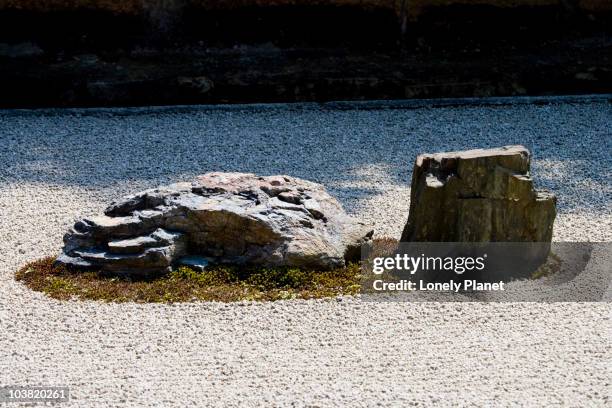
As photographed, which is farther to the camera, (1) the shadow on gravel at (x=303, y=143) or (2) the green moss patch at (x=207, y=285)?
(1) the shadow on gravel at (x=303, y=143)

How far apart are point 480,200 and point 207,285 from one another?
4.95 ft

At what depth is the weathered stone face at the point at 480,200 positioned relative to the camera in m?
5.38

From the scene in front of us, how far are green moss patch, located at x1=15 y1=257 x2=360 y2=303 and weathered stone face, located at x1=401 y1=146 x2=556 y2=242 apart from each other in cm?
54

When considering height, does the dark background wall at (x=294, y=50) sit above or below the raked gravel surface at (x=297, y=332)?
above

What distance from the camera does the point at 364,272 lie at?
562 cm

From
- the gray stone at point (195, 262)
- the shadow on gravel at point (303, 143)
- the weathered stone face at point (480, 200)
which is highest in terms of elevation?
the weathered stone face at point (480, 200)

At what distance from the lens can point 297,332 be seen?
16.3ft

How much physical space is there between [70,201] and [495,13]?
16.3 ft

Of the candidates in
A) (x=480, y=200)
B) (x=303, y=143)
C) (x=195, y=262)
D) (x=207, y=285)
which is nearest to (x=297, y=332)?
(x=207, y=285)

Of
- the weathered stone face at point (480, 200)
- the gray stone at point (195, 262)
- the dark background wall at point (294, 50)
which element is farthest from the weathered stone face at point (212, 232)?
the dark background wall at point (294, 50)

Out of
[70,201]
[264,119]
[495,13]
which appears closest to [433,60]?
[495,13]

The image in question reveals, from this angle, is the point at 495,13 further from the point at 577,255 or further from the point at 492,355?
the point at 492,355

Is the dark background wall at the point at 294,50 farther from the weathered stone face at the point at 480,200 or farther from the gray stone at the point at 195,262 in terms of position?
the weathered stone face at the point at 480,200

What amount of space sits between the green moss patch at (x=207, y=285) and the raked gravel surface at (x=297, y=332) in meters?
0.10
